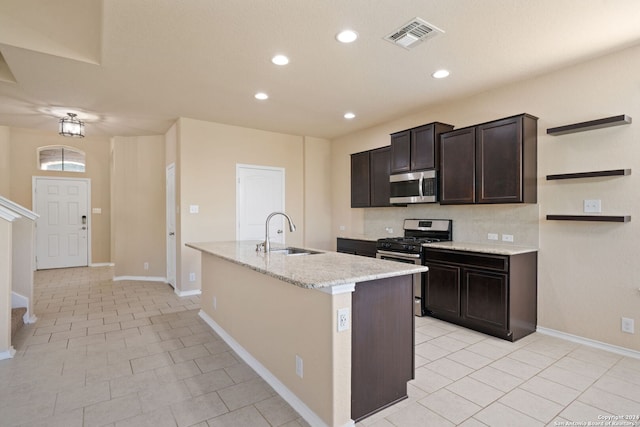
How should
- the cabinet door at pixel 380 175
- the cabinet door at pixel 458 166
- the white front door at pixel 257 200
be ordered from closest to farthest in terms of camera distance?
the cabinet door at pixel 458 166, the cabinet door at pixel 380 175, the white front door at pixel 257 200

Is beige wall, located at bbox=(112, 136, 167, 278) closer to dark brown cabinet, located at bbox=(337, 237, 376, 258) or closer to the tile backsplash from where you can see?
dark brown cabinet, located at bbox=(337, 237, 376, 258)

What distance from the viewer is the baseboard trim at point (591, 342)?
9.27ft

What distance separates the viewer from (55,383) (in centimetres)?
244

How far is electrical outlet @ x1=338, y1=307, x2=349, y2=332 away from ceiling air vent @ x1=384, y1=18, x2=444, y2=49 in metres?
2.09

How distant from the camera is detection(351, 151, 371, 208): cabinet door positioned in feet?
17.1

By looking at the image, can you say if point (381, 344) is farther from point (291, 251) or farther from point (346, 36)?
point (346, 36)

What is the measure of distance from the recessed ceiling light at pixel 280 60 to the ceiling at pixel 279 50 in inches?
2.4

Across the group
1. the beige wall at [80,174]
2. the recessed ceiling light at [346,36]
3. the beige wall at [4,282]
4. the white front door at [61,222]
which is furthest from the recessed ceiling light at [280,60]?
the white front door at [61,222]

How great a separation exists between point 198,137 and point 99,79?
1.62m

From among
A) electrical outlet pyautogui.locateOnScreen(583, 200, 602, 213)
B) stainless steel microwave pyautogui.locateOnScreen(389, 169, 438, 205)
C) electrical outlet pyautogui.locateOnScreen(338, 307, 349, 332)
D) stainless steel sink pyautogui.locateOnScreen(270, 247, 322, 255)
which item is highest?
stainless steel microwave pyautogui.locateOnScreen(389, 169, 438, 205)

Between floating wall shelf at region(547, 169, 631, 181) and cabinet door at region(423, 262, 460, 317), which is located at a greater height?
floating wall shelf at region(547, 169, 631, 181)

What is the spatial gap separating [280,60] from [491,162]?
2.36m

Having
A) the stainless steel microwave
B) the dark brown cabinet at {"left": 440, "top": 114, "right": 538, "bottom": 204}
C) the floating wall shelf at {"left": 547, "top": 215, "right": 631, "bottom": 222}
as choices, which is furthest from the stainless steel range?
the floating wall shelf at {"left": 547, "top": 215, "right": 631, "bottom": 222}

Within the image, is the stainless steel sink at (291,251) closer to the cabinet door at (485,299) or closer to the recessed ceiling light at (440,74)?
the cabinet door at (485,299)
